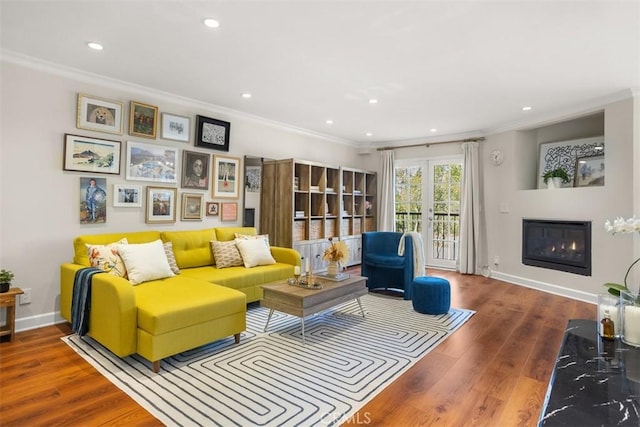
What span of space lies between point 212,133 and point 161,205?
3.77 ft

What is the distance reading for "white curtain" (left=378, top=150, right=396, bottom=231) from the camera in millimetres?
6863

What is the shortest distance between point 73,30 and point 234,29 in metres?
1.23

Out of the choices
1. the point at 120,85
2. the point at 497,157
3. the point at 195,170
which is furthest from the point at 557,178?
the point at 120,85

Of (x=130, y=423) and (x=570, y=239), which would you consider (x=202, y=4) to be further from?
(x=570, y=239)

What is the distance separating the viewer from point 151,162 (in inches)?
156

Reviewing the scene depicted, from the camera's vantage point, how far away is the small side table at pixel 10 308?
2787 mm

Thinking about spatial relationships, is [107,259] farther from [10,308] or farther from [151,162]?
[151,162]

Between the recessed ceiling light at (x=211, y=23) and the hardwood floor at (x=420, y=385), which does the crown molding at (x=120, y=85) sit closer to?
the recessed ceiling light at (x=211, y=23)

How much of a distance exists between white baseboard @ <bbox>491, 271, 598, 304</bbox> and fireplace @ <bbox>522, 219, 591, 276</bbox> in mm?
251

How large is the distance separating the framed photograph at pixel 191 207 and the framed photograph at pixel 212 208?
0.12 metres

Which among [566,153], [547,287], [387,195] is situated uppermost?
[566,153]

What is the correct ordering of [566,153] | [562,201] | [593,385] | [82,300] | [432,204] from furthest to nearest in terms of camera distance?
[432,204] → [566,153] → [562,201] → [82,300] → [593,385]

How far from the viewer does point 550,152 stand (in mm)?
5262

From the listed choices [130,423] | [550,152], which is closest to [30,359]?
[130,423]
